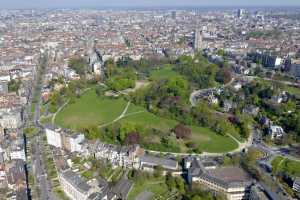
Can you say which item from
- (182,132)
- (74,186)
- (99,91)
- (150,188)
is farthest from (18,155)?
(99,91)

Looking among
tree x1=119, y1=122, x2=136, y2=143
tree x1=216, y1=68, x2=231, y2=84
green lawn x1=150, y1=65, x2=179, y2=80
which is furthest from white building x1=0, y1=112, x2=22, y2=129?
tree x1=216, y1=68, x2=231, y2=84

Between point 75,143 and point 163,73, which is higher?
point 163,73

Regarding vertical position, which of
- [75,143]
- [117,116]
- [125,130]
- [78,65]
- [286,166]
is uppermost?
[78,65]

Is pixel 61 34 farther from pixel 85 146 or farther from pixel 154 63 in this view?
pixel 85 146

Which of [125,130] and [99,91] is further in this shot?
[99,91]

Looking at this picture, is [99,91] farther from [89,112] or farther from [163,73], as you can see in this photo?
[163,73]

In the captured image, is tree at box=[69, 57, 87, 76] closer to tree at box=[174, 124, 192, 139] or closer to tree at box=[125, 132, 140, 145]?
tree at box=[125, 132, 140, 145]

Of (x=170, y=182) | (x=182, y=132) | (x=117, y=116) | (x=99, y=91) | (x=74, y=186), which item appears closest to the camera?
(x=74, y=186)
